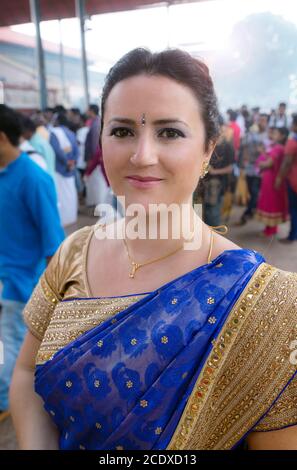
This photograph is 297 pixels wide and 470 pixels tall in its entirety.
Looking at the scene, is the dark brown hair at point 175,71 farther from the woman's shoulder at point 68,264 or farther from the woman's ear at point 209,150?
the woman's shoulder at point 68,264

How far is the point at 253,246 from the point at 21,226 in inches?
63.0

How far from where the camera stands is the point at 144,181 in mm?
758

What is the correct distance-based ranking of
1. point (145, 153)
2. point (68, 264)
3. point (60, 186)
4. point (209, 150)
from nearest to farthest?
1. point (145, 153)
2. point (209, 150)
3. point (68, 264)
4. point (60, 186)

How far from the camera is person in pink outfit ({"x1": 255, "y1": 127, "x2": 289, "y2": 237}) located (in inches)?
160

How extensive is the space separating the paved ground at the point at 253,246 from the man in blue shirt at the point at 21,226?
0.34 metres

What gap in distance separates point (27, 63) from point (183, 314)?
52.7 feet

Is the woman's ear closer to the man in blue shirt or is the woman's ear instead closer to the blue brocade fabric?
the blue brocade fabric

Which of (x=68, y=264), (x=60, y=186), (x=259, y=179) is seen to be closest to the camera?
(x=68, y=264)

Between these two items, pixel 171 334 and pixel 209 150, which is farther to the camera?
pixel 209 150

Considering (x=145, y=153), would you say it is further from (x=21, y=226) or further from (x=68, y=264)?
(x=21, y=226)

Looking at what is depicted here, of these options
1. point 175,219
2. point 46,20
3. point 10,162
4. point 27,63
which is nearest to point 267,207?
point 10,162

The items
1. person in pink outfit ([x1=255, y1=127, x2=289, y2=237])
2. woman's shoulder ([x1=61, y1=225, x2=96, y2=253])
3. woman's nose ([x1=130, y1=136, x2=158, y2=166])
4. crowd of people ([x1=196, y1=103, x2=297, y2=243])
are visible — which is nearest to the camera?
woman's nose ([x1=130, y1=136, x2=158, y2=166])

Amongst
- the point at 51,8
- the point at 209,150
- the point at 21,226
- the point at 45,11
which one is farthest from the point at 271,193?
the point at 51,8

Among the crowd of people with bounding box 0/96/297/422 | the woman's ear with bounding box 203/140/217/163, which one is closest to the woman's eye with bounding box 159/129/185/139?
the woman's ear with bounding box 203/140/217/163
